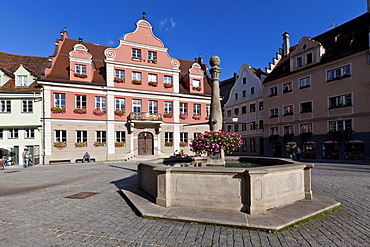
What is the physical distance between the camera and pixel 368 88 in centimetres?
2086

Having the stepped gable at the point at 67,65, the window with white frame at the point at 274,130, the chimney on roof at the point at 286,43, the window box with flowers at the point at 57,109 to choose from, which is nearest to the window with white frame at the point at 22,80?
the stepped gable at the point at 67,65

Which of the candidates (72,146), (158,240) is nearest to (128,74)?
(72,146)

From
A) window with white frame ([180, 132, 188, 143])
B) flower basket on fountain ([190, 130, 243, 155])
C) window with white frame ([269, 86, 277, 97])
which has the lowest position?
window with white frame ([180, 132, 188, 143])

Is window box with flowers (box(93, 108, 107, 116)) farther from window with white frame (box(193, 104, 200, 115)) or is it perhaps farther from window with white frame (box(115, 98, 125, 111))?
window with white frame (box(193, 104, 200, 115))

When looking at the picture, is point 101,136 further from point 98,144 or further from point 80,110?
point 80,110

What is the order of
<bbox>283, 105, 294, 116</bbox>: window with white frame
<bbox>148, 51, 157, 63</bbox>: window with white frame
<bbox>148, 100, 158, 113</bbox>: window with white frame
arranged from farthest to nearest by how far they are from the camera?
<bbox>283, 105, 294, 116</bbox>: window with white frame
<bbox>148, 51, 157, 63</bbox>: window with white frame
<bbox>148, 100, 158, 113</bbox>: window with white frame

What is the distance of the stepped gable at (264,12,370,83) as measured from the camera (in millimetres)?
22336

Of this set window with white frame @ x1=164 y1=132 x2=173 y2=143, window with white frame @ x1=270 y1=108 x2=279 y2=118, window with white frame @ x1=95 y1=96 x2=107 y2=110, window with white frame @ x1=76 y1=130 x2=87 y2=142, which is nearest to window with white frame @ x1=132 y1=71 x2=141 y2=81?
window with white frame @ x1=95 y1=96 x2=107 y2=110

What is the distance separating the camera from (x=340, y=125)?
76.4 feet

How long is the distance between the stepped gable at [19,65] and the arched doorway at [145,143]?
12537 millimetres

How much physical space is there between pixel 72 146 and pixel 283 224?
918 inches

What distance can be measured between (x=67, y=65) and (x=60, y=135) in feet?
27.3

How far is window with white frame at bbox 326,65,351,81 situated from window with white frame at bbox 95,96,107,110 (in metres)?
26.0

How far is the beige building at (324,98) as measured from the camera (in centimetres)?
2164
